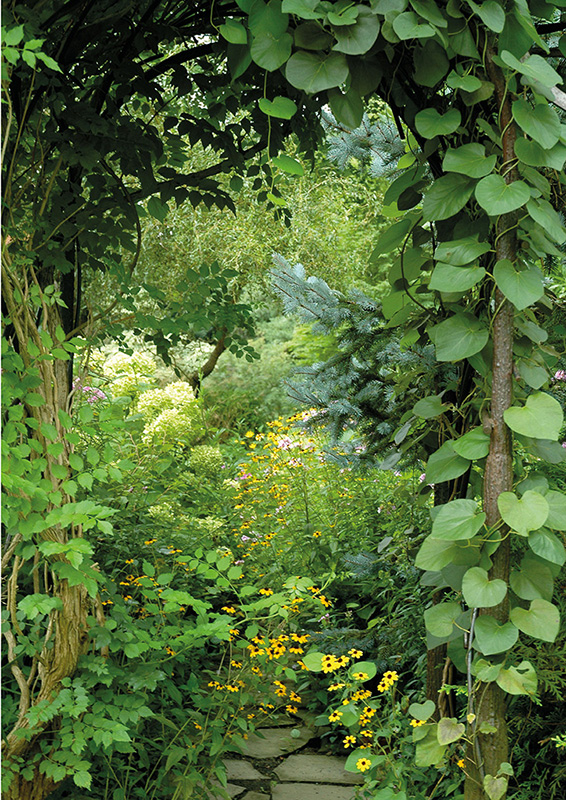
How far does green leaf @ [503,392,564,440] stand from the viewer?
1.14 m

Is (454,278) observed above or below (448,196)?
below

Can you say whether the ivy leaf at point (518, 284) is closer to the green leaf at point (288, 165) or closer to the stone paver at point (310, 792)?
the green leaf at point (288, 165)

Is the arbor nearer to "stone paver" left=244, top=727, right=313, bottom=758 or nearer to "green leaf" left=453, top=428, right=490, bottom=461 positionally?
"green leaf" left=453, top=428, right=490, bottom=461

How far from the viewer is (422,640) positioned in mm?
2617

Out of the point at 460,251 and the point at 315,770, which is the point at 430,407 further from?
the point at 315,770

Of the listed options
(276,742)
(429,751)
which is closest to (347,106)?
(429,751)

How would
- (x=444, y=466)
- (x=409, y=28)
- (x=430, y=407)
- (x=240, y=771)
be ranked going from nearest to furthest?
(x=409, y=28) < (x=444, y=466) < (x=430, y=407) < (x=240, y=771)

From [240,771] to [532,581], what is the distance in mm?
1612

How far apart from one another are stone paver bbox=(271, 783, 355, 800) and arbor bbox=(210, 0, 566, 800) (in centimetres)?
109

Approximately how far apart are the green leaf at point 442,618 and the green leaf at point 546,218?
652 mm

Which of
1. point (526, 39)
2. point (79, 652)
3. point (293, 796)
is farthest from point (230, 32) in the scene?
point (293, 796)

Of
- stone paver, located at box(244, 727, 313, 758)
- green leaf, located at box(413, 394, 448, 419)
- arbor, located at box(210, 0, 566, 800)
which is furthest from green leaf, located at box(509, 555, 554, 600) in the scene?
stone paver, located at box(244, 727, 313, 758)

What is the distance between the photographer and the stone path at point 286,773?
7.47 feet

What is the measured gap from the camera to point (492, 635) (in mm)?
1195
